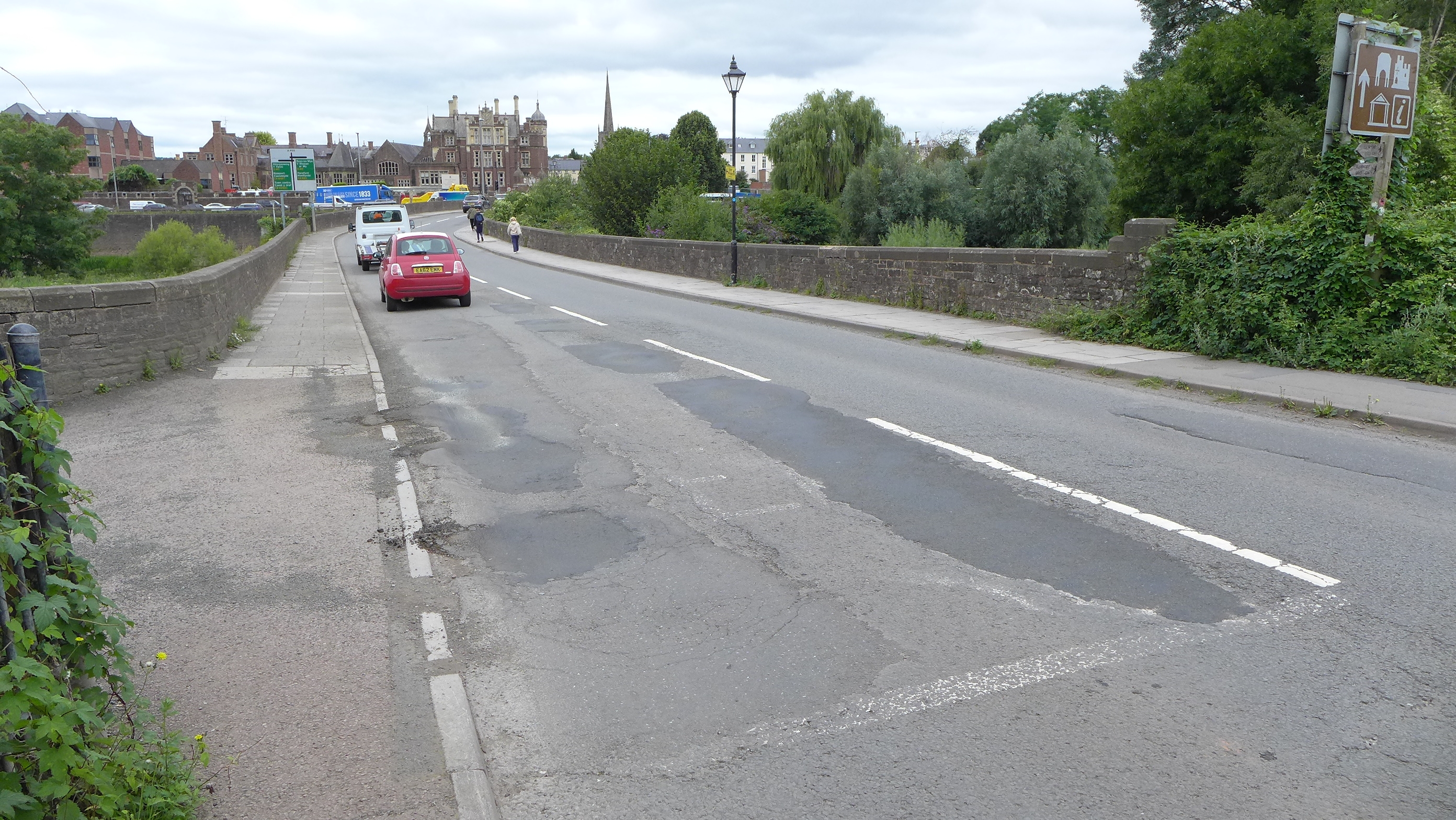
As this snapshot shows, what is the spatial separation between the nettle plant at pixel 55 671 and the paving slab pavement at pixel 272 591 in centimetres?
28

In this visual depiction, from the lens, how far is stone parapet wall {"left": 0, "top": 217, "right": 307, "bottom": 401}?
10336 millimetres

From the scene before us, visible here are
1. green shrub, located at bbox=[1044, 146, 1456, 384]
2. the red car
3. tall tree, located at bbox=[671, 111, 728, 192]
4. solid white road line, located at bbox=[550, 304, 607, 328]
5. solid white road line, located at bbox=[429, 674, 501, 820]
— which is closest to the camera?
solid white road line, located at bbox=[429, 674, 501, 820]

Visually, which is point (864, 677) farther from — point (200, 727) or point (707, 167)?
point (707, 167)

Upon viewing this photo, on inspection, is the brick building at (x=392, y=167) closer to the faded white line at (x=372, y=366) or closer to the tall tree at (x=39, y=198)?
the tall tree at (x=39, y=198)

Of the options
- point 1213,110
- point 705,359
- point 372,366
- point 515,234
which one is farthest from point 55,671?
point 515,234

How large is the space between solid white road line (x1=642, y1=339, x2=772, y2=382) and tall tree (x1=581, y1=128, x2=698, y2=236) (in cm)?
3198

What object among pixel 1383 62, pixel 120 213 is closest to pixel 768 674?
pixel 1383 62

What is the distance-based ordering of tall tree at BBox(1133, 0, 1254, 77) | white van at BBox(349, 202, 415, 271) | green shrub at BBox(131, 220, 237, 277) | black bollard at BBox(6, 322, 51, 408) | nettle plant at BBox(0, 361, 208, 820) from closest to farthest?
nettle plant at BBox(0, 361, 208, 820), black bollard at BBox(6, 322, 51, 408), green shrub at BBox(131, 220, 237, 277), white van at BBox(349, 202, 415, 271), tall tree at BBox(1133, 0, 1254, 77)

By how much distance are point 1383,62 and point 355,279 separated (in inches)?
→ 1082

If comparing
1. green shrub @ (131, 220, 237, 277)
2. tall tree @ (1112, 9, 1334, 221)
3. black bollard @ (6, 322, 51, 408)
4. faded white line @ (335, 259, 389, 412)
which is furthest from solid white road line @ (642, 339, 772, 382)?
tall tree @ (1112, 9, 1334, 221)

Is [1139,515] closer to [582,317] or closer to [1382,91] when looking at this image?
[1382,91]

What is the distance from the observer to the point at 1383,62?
11.8 meters

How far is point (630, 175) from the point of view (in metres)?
47.6

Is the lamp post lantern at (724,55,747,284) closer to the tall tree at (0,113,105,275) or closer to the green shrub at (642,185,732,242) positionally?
the green shrub at (642,185,732,242)
